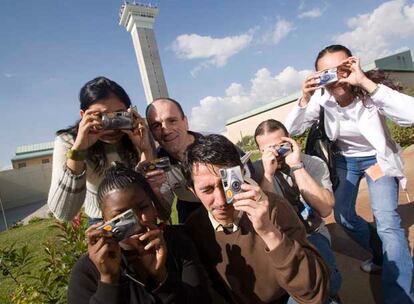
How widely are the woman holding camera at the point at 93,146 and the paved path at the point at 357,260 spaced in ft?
6.75

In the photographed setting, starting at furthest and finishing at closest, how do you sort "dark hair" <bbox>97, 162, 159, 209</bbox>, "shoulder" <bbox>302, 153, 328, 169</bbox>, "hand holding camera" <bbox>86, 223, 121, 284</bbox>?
"shoulder" <bbox>302, 153, 328, 169</bbox> < "dark hair" <bbox>97, 162, 159, 209</bbox> < "hand holding camera" <bbox>86, 223, 121, 284</bbox>

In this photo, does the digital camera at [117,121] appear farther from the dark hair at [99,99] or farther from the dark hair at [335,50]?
the dark hair at [335,50]

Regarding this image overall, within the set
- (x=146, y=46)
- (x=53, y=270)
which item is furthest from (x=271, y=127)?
(x=146, y=46)

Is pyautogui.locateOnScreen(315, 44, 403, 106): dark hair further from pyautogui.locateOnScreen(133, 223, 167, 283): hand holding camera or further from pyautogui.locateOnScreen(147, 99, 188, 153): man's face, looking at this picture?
pyautogui.locateOnScreen(133, 223, 167, 283): hand holding camera

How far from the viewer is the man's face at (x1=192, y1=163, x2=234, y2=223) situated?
5.42 feet

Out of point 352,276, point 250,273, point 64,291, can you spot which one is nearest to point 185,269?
point 250,273

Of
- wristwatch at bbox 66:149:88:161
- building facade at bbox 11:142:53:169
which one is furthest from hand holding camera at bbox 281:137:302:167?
building facade at bbox 11:142:53:169

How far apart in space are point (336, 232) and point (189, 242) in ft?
9.57

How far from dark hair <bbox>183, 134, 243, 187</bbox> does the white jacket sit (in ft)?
4.07

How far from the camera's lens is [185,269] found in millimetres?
1556

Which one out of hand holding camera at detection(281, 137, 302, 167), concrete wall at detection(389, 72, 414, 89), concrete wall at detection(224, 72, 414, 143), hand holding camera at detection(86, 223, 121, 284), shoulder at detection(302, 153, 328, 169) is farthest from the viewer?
concrete wall at detection(224, 72, 414, 143)

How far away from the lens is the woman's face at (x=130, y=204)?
4.93 ft

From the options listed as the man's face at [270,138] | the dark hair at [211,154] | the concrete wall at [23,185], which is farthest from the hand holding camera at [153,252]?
the concrete wall at [23,185]

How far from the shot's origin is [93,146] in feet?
6.66
